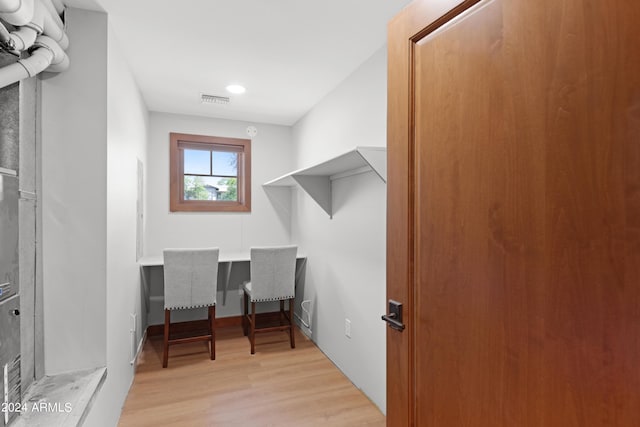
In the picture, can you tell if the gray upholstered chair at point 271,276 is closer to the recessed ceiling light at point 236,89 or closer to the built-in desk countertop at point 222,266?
the built-in desk countertop at point 222,266

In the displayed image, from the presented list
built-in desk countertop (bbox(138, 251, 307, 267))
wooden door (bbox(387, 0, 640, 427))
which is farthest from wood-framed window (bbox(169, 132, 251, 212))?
wooden door (bbox(387, 0, 640, 427))

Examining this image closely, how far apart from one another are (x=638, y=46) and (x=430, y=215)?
54 centimetres

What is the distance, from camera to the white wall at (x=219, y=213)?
326cm

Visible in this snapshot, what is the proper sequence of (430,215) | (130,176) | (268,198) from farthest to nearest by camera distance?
(268,198) → (130,176) → (430,215)

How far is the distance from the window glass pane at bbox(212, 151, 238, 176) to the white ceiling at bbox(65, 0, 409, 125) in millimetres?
784

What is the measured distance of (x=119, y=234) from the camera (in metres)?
1.88

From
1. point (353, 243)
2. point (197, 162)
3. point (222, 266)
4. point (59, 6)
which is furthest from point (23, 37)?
point (222, 266)

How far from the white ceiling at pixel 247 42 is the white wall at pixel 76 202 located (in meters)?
0.27

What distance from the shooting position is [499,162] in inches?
29.8

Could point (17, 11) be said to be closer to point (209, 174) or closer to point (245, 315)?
point (209, 174)

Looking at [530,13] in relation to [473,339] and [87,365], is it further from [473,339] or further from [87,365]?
[87,365]

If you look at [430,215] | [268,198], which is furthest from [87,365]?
[268,198]

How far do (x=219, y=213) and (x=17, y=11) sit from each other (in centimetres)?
255

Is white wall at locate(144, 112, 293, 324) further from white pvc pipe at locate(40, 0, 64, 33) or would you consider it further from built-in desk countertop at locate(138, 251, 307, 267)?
white pvc pipe at locate(40, 0, 64, 33)
